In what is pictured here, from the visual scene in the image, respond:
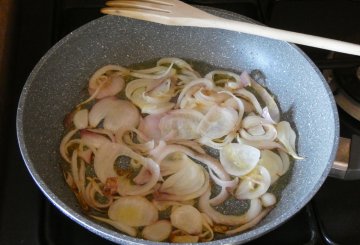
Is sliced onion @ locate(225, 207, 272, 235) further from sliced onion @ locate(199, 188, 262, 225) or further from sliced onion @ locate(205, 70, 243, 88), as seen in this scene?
sliced onion @ locate(205, 70, 243, 88)

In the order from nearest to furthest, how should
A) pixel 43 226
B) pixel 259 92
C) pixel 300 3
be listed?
pixel 43 226 → pixel 259 92 → pixel 300 3

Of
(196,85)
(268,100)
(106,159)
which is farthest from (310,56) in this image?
(106,159)

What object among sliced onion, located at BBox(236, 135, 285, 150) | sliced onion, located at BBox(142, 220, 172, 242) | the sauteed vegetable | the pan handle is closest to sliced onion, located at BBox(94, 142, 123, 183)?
the sauteed vegetable

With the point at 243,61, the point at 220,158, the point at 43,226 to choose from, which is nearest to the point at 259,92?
the point at 243,61

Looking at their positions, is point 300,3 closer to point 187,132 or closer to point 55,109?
point 187,132

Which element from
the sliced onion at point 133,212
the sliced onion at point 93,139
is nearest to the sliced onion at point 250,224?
the sliced onion at point 133,212

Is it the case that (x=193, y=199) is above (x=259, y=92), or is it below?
below

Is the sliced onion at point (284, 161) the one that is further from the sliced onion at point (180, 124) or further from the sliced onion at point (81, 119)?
the sliced onion at point (81, 119)
